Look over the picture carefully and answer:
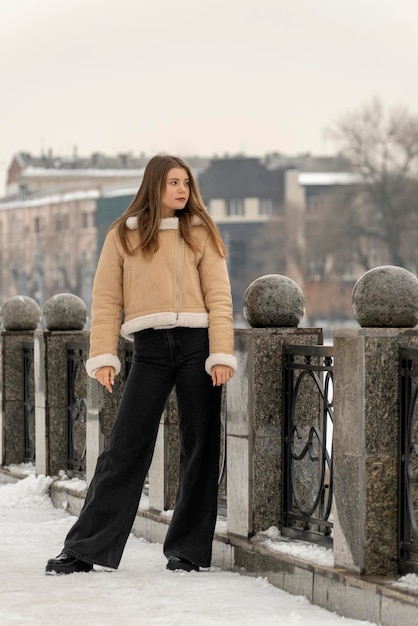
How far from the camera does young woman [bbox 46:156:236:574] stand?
693cm

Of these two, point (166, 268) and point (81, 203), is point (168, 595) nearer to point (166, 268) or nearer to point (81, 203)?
point (166, 268)

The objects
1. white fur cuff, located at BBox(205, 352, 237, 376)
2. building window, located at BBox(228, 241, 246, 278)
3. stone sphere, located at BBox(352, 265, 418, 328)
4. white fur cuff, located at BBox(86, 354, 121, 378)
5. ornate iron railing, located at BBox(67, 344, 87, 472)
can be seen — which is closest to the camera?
stone sphere, located at BBox(352, 265, 418, 328)

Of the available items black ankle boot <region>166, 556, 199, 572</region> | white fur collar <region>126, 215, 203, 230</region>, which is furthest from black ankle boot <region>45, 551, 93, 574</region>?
white fur collar <region>126, 215, 203, 230</region>

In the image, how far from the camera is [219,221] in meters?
126

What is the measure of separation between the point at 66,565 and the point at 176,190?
1632 mm

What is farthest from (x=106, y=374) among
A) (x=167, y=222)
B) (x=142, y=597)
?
(x=142, y=597)

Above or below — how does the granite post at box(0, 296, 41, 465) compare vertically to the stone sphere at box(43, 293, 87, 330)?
below

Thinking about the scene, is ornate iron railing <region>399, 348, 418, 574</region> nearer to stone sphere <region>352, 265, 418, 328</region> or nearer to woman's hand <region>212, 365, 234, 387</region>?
stone sphere <region>352, 265, 418, 328</region>

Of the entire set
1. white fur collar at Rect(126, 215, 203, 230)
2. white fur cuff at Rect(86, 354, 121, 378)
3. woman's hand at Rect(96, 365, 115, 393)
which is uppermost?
white fur collar at Rect(126, 215, 203, 230)

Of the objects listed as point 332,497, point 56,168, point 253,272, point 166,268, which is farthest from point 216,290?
point 56,168

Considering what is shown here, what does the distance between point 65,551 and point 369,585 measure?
1.60 meters

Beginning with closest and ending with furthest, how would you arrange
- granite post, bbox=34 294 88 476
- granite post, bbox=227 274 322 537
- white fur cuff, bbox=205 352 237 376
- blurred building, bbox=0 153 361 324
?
white fur cuff, bbox=205 352 237 376, granite post, bbox=227 274 322 537, granite post, bbox=34 294 88 476, blurred building, bbox=0 153 361 324

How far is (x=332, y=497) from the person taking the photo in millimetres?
6898

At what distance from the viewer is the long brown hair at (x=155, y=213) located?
696 cm
